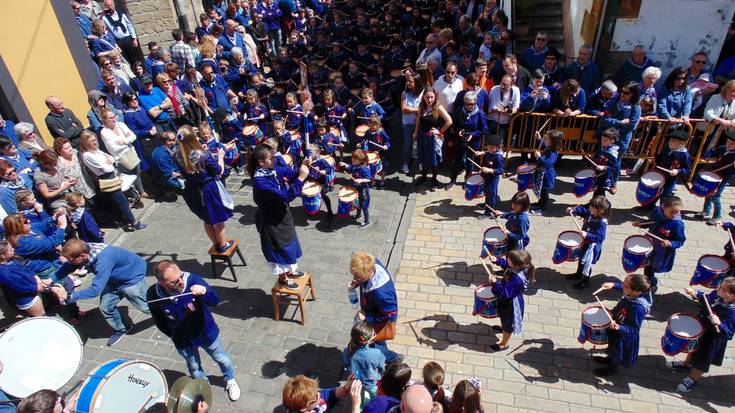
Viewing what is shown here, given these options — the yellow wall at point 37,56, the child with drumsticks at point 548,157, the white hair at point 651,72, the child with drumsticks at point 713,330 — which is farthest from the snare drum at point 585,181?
the yellow wall at point 37,56

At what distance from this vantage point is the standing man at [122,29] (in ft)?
38.0

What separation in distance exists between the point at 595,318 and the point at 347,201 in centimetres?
414

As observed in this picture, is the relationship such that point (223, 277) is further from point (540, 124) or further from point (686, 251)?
point (686, 251)

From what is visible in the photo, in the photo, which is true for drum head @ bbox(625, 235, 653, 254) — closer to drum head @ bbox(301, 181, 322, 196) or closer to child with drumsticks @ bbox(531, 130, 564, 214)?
child with drumsticks @ bbox(531, 130, 564, 214)

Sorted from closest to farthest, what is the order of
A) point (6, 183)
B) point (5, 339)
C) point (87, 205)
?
1. point (5, 339)
2. point (6, 183)
3. point (87, 205)

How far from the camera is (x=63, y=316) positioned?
6.75m

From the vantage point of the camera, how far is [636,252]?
6.07 metres

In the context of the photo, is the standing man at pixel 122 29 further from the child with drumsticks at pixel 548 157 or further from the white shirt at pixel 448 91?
the child with drumsticks at pixel 548 157

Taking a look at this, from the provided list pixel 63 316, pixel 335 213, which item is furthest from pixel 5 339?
pixel 335 213

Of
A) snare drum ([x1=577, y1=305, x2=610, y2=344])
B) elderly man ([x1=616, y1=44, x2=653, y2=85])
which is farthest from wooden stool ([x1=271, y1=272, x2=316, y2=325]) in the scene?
elderly man ([x1=616, y1=44, x2=653, y2=85])

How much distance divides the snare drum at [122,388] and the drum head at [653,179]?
734cm

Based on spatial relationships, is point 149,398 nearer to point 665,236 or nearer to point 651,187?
point 665,236

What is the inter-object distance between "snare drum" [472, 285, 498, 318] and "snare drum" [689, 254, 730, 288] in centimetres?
270

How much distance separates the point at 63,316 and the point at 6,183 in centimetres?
222
